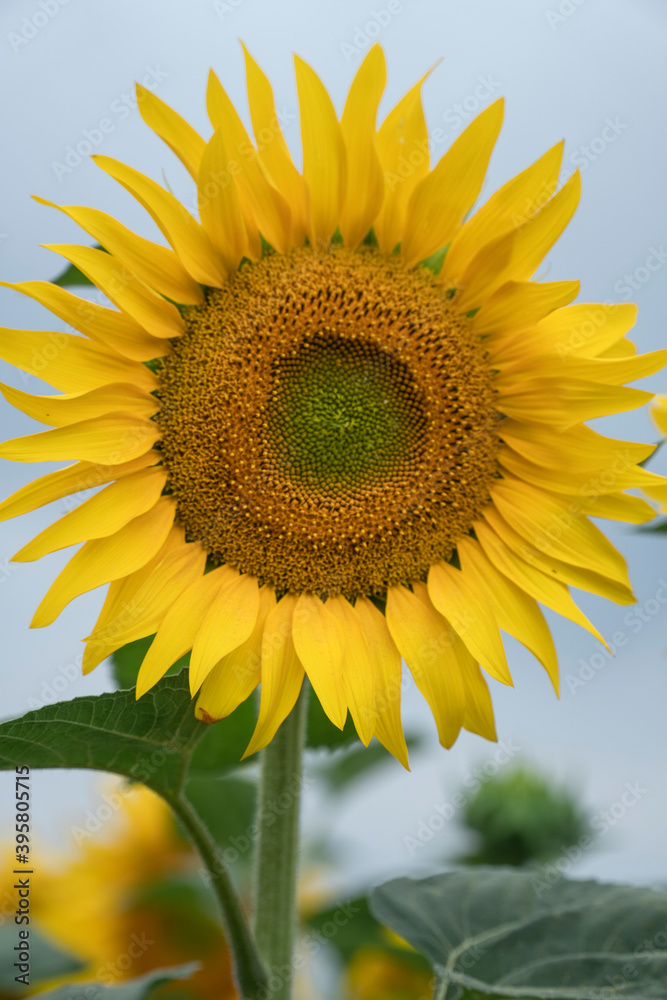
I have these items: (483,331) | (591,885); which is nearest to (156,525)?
(483,331)

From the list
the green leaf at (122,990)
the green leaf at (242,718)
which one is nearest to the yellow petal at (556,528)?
the green leaf at (242,718)

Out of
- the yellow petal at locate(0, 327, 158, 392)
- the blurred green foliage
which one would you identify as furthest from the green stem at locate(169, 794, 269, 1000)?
the blurred green foliage

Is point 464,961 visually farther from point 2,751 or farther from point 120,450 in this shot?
point 120,450

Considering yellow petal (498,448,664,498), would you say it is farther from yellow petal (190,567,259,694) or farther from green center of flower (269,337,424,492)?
yellow petal (190,567,259,694)

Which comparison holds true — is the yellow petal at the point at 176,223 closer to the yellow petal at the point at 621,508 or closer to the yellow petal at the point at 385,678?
the yellow petal at the point at 385,678

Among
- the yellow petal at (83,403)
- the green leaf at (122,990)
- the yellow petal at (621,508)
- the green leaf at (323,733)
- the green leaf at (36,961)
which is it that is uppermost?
the yellow petal at (83,403)

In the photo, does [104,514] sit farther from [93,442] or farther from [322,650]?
[322,650]
